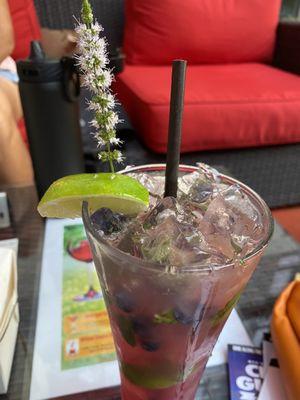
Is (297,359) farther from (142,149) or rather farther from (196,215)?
(142,149)

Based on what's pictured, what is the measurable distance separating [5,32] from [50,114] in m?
0.38

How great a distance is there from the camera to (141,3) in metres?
1.59

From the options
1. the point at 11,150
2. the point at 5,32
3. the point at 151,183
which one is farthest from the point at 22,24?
the point at 151,183

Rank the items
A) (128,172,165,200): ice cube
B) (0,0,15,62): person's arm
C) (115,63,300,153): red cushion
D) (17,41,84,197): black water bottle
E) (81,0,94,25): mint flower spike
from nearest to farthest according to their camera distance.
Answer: (81,0,94,25): mint flower spike
(128,172,165,200): ice cube
(17,41,84,197): black water bottle
(0,0,15,62): person's arm
(115,63,300,153): red cushion

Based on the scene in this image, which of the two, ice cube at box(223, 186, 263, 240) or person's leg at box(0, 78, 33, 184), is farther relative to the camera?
person's leg at box(0, 78, 33, 184)

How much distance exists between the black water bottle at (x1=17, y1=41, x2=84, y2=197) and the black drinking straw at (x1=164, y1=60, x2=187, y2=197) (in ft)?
1.78

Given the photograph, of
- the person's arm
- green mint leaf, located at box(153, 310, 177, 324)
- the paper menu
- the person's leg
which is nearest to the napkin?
the paper menu

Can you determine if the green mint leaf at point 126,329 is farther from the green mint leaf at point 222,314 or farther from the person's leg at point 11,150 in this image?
the person's leg at point 11,150

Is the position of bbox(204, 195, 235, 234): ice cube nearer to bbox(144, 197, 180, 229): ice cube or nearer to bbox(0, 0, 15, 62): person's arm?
bbox(144, 197, 180, 229): ice cube

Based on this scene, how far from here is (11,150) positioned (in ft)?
3.82

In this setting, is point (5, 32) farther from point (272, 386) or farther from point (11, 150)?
point (272, 386)

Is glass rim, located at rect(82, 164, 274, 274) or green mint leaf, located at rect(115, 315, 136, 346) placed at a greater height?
glass rim, located at rect(82, 164, 274, 274)

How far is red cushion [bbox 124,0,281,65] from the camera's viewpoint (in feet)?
4.95

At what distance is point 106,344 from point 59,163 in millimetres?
552
